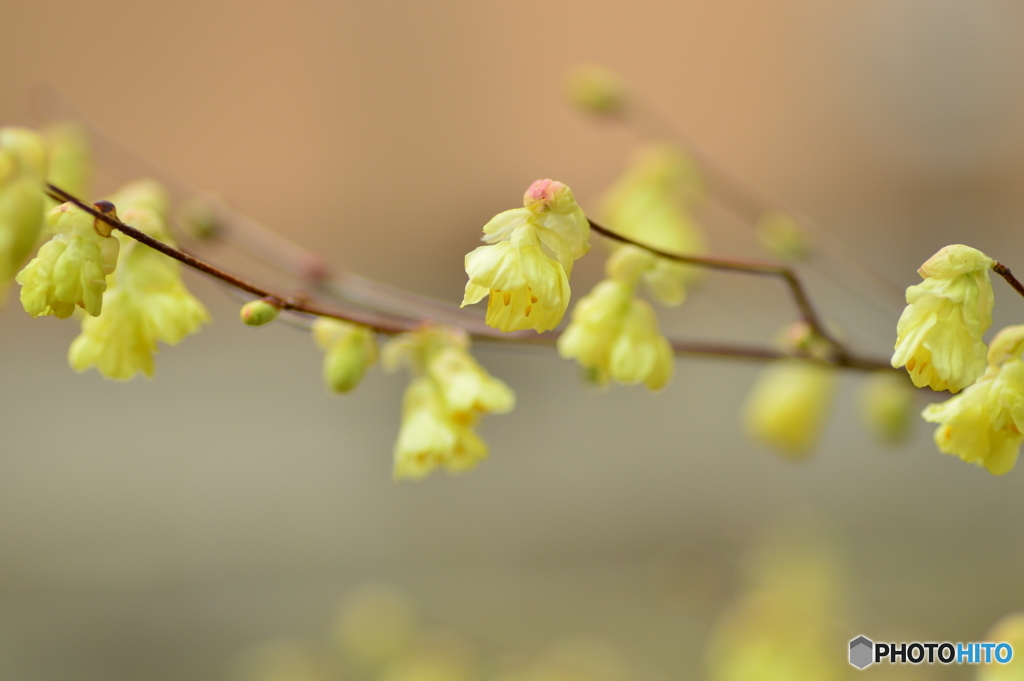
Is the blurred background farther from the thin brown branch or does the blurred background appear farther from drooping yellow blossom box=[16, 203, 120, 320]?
drooping yellow blossom box=[16, 203, 120, 320]

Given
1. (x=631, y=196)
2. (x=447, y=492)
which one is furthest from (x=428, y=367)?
(x=447, y=492)

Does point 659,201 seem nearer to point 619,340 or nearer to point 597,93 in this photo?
point 597,93

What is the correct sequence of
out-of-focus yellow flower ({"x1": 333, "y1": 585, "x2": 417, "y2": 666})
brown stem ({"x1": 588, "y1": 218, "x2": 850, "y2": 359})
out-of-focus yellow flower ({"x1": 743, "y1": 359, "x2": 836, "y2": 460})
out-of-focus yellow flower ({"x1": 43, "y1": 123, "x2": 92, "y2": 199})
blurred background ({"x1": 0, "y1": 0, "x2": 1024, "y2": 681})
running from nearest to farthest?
1. brown stem ({"x1": 588, "y1": 218, "x2": 850, "y2": 359})
2. out-of-focus yellow flower ({"x1": 43, "y1": 123, "x2": 92, "y2": 199})
3. out-of-focus yellow flower ({"x1": 743, "y1": 359, "x2": 836, "y2": 460})
4. out-of-focus yellow flower ({"x1": 333, "y1": 585, "x2": 417, "y2": 666})
5. blurred background ({"x1": 0, "y1": 0, "x2": 1024, "y2": 681})

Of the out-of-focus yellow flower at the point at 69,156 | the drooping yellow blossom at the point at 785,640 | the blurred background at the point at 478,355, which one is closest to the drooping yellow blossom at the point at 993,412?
the drooping yellow blossom at the point at 785,640

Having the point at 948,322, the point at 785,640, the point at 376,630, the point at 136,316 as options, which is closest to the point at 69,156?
the point at 136,316

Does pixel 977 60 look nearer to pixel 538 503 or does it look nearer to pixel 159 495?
pixel 538 503

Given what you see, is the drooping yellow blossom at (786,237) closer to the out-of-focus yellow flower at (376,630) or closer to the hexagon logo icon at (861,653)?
the hexagon logo icon at (861,653)

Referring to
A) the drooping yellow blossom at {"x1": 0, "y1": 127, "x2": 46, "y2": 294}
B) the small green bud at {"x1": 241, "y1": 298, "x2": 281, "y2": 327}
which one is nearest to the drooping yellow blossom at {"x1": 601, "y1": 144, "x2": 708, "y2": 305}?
the small green bud at {"x1": 241, "y1": 298, "x2": 281, "y2": 327}
